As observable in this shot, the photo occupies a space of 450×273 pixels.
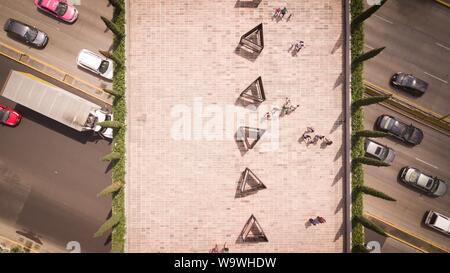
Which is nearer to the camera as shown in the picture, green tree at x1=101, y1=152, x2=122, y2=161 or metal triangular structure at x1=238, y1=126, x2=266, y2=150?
green tree at x1=101, y1=152, x2=122, y2=161

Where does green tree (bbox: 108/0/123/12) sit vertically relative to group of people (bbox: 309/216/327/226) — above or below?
above

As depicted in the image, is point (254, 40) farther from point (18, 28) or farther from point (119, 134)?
point (18, 28)

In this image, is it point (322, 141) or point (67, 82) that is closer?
Answer: point (322, 141)

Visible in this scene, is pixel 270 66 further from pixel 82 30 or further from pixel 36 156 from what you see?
pixel 36 156

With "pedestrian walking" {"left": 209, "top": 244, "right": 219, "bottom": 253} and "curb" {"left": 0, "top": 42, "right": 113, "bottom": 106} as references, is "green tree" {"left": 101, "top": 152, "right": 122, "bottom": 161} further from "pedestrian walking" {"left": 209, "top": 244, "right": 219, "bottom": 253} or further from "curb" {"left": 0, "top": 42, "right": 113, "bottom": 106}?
"pedestrian walking" {"left": 209, "top": 244, "right": 219, "bottom": 253}

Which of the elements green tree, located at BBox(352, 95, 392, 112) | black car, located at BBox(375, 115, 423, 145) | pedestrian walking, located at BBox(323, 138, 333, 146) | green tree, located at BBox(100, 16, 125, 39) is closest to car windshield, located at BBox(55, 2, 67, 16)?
green tree, located at BBox(100, 16, 125, 39)

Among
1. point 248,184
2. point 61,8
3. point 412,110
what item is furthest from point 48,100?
point 412,110
